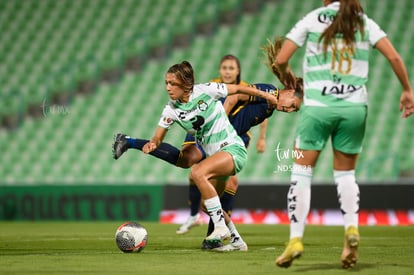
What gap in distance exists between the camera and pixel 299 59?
755 inches

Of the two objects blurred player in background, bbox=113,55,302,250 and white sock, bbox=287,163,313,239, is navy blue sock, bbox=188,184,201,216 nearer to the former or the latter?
blurred player in background, bbox=113,55,302,250

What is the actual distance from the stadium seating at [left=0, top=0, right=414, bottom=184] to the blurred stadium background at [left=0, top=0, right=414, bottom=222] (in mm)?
26

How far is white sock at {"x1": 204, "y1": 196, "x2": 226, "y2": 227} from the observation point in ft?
25.9

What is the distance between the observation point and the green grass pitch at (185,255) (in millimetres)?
6324

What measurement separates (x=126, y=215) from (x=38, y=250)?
25.1 ft

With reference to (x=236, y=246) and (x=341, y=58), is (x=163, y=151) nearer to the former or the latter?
(x=236, y=246)

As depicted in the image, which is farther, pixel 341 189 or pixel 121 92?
pixel 121 92

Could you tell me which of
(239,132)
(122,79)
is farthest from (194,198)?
(122,79)

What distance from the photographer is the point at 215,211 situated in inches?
311

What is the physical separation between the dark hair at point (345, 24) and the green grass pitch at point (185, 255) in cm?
164

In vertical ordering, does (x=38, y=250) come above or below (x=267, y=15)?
below

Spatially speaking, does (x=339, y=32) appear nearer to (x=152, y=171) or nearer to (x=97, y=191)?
(x=97, y=191)

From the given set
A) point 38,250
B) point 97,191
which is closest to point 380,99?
point 97,191

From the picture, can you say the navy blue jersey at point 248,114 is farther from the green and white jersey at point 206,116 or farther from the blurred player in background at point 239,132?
the green and white jersey at point 206,116
